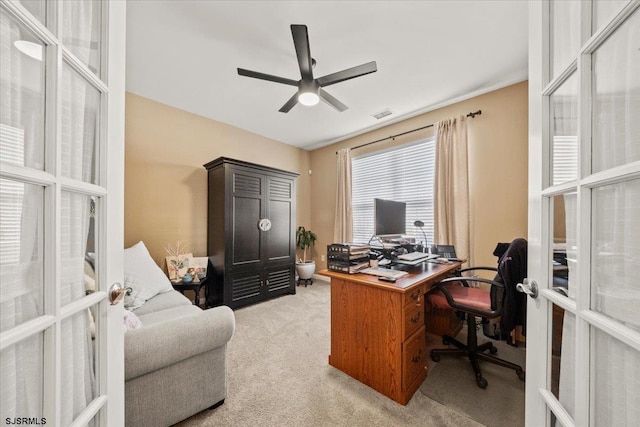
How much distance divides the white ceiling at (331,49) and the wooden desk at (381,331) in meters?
2.05

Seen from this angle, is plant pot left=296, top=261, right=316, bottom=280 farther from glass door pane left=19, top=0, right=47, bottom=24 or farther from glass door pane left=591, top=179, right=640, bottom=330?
glass door pane left=19, top=0, right=47, bottom=24

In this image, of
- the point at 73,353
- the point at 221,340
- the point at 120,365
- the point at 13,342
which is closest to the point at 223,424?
the point at 221,340

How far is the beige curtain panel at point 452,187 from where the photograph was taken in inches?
114

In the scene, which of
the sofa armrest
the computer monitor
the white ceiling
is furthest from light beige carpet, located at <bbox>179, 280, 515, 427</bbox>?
the white ceiling

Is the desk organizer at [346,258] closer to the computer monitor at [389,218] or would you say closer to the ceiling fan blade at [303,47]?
the computer monitor at [389,218]

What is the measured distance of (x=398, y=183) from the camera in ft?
12.1

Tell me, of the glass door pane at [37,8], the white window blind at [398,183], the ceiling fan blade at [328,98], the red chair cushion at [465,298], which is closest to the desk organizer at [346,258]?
the red chair cushion at [465,298]

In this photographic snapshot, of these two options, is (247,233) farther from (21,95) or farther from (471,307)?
(21,95)

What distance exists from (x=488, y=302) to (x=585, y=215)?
1533mm

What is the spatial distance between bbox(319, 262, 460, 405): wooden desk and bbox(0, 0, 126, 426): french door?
4.42 ft

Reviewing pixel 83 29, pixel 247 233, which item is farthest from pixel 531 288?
pixel 247 233

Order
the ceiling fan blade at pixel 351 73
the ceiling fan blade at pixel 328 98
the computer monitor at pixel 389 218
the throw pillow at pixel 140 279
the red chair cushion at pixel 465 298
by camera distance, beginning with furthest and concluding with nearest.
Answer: the computer monitor at pixel 389 218 → the ceiling fan blade at pixel 328 98 → the throw pillow at pixel 140 279 → the ceiling fan blade at pixel 351 73 → the red chair cushion at pixel 465 298

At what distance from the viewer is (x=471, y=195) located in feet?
9.59

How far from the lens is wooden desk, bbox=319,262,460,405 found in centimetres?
152
